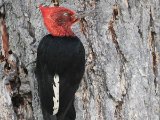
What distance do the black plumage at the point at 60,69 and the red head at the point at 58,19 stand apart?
108 mm

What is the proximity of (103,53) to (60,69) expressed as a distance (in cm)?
33

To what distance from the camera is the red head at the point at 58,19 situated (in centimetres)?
3334

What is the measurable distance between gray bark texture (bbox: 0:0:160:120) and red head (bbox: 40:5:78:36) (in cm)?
5

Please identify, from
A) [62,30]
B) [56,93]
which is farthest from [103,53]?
[56,93]

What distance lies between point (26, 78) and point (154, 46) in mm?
901

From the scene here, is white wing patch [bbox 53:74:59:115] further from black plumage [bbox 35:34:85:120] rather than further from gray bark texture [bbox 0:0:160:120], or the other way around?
gray bark texture [bbox 0:0:160:120]

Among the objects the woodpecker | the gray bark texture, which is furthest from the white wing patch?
the gray bark texture

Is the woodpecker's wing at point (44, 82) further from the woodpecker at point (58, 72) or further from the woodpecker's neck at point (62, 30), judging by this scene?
the woodpecker's neck at point (62, 30)

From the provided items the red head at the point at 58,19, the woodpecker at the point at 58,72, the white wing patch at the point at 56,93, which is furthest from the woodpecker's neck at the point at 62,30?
the white wing patch at the point at 56,93

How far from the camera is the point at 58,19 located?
3347 cm

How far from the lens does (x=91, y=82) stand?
109 feet

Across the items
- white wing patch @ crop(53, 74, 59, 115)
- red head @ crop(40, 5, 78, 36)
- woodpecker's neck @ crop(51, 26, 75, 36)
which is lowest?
white wing patch @ crop(53, 74, 59, 115)

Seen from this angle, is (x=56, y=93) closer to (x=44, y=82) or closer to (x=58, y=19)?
(x=44, y=82)

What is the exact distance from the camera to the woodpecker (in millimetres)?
33188
